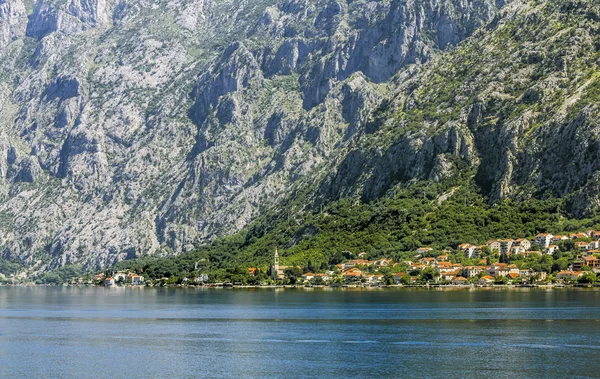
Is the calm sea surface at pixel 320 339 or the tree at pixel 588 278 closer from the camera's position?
the calm sea surface at pixel 320 339

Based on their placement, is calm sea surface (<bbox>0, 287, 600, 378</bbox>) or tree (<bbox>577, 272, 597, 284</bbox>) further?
tree (<bbox>577, 272, 597, 284</bbox>)

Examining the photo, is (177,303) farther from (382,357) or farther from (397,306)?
(382,357)

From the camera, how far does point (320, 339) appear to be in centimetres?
10212

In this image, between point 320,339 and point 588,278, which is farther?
point 588,278

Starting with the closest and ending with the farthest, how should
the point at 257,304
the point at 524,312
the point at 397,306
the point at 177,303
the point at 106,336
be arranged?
the point at 106,336, the point at 524,312, the point at 397,306, the point at 257,304, the point at 177,303

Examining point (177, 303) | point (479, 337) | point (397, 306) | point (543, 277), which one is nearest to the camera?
point (479, 337)

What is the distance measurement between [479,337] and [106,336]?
41854 millimetres

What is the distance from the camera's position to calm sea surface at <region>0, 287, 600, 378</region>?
8169cm

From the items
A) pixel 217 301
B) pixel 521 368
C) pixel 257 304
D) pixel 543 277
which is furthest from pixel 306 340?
pixel 543 277

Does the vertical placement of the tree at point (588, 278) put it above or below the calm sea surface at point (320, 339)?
above

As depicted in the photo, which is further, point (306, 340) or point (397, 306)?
point (397, 306)

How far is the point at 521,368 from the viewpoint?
78688mm

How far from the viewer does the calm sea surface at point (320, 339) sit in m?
81.7

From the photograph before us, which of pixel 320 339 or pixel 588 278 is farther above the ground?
pixel 588 278
